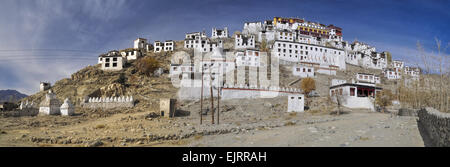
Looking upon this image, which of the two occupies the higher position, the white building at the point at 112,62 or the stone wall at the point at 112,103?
the white building at the point at 112,62

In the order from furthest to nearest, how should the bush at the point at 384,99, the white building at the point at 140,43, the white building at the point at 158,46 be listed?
the white building at the point at 140,43 < the white building at the point at 158,46 < the bush at the point at 384,99

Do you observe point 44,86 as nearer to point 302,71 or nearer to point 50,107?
point 50,107

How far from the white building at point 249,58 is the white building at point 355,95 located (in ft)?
83.7

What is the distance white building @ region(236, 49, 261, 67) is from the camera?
70250mm

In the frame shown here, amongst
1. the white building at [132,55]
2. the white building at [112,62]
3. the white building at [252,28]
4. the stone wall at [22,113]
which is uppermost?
the white building at [252,28]

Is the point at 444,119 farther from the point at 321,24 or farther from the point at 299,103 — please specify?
the point at 321,24

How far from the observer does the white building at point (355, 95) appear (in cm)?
4366

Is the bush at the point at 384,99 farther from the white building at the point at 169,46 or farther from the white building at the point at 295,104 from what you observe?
the white building at the point at 169,46

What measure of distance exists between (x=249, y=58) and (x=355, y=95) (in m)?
31.4

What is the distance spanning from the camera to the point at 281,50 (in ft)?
272

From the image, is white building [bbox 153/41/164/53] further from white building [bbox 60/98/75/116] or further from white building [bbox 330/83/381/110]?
white building [bbox 330/83/381/110]

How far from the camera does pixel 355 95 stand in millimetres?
45125

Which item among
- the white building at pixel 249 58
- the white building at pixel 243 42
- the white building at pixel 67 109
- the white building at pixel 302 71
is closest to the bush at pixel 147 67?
the white building at pixel 249 58
